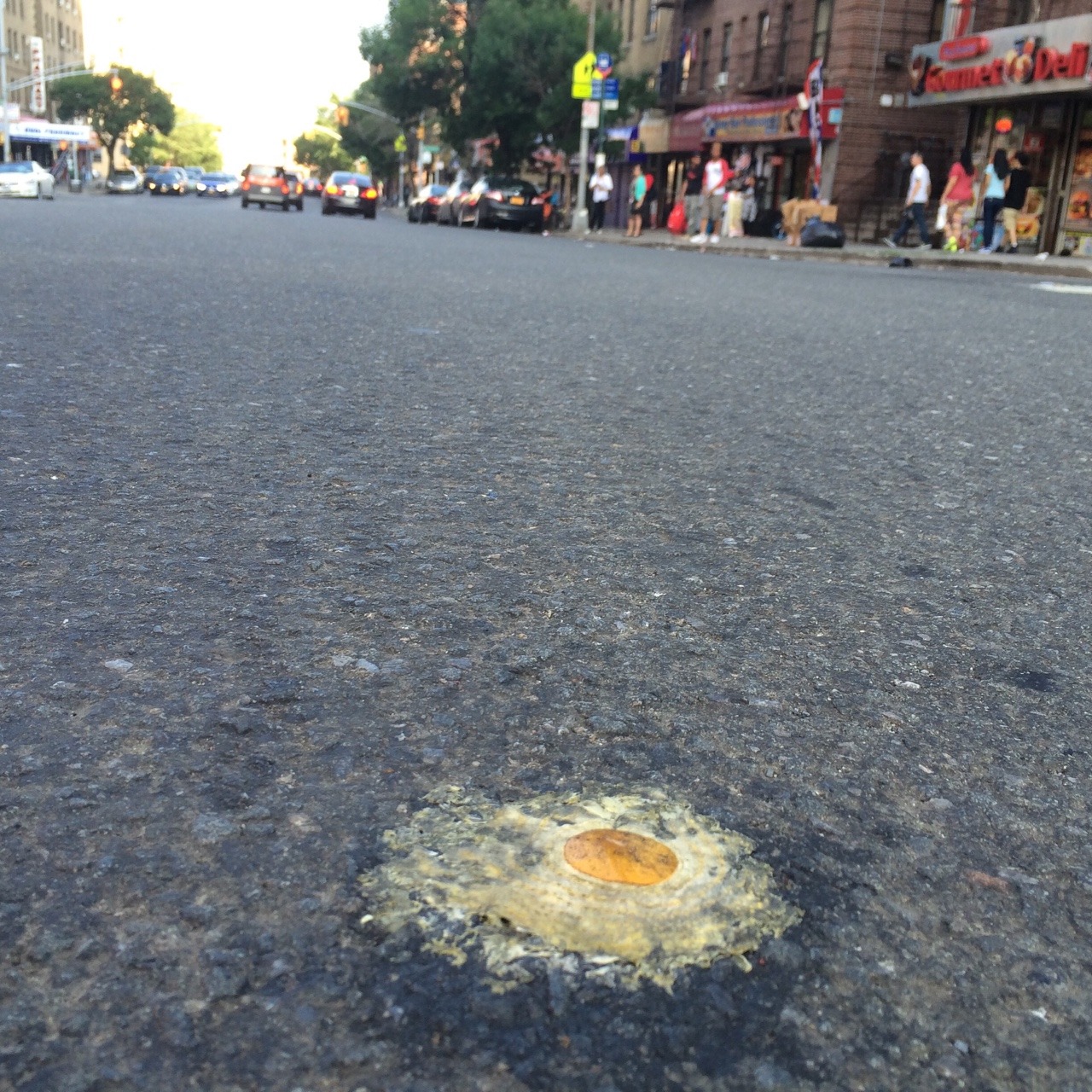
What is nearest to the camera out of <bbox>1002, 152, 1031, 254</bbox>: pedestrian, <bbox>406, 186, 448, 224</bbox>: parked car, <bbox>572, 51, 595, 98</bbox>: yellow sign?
<bbox>1002, 152, 1031, 254</bbox>: pedestrian

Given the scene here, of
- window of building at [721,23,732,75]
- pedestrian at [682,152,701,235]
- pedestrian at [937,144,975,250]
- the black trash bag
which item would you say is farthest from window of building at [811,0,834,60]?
the black trash bag

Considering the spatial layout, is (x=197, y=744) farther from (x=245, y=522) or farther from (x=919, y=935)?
(x=245, y=522)

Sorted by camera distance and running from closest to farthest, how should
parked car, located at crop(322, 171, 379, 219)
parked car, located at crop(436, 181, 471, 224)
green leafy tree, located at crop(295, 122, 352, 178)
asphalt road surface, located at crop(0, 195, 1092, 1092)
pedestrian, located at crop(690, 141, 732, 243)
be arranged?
asphalt road surface, located at crop(0, 195, 1092, 1092), pedestrian, located at crop(690, 141, 732, 243), parked car, located at crop(436, 181, 471, 224), parked car, located at crop(322, 171, 379, 219), green leafy tree, located at crop(295, 122, 352, 178)

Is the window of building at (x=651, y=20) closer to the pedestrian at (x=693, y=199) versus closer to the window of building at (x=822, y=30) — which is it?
the pedestrian at (x=693, y=199)

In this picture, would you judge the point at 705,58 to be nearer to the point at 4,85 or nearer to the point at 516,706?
the point at 516,706

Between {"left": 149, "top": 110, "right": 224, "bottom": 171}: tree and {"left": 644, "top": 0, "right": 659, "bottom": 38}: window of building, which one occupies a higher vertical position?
{"left": 644, "top": 0, "right": 659, "bottom": 38}: window of building

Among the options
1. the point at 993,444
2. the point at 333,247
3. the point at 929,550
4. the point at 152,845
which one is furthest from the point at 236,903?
the point at 333,247

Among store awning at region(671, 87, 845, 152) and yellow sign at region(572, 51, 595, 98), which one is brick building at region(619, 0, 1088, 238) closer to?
store awning at region(671, 87, 845, 152)
